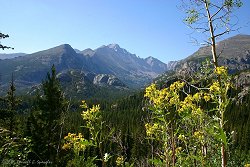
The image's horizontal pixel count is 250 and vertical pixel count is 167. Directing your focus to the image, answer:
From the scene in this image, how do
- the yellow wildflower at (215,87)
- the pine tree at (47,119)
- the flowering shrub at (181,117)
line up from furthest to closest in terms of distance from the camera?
the pine tree at (47,119) < the yellow wildflower at (215,87) < the flowering shrub at (181,117)

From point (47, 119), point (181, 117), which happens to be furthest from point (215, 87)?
point (47, 119)

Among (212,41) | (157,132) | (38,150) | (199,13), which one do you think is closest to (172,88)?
(157,132)

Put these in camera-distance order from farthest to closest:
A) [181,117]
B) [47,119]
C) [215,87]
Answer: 1. [47,119]
2. [181,117]
3. [215,87]

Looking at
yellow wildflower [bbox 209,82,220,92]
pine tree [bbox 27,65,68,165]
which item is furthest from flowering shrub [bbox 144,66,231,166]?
pine tree [bbox 27,65,68,165]

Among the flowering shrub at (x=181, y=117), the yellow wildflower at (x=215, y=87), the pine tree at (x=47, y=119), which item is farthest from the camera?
the pine tree at (x=47, y=119)

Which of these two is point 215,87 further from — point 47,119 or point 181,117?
point 47,119

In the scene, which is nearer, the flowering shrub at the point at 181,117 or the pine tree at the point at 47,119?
the flowering shrub at the point at 181,117

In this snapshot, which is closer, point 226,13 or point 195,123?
point 195,123

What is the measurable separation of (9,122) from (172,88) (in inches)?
999

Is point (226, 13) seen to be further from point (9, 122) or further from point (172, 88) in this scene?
point (9, 122)

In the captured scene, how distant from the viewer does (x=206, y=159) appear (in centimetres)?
475

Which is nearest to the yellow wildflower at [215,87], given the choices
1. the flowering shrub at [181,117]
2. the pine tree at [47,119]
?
the flowering shrub at [181,117]

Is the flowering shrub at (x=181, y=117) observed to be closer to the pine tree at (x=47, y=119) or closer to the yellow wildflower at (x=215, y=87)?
the yellow wildflower at (x=215, y=87)

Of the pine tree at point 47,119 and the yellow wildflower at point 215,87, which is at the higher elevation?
the yellow wildflower at point 215,87
